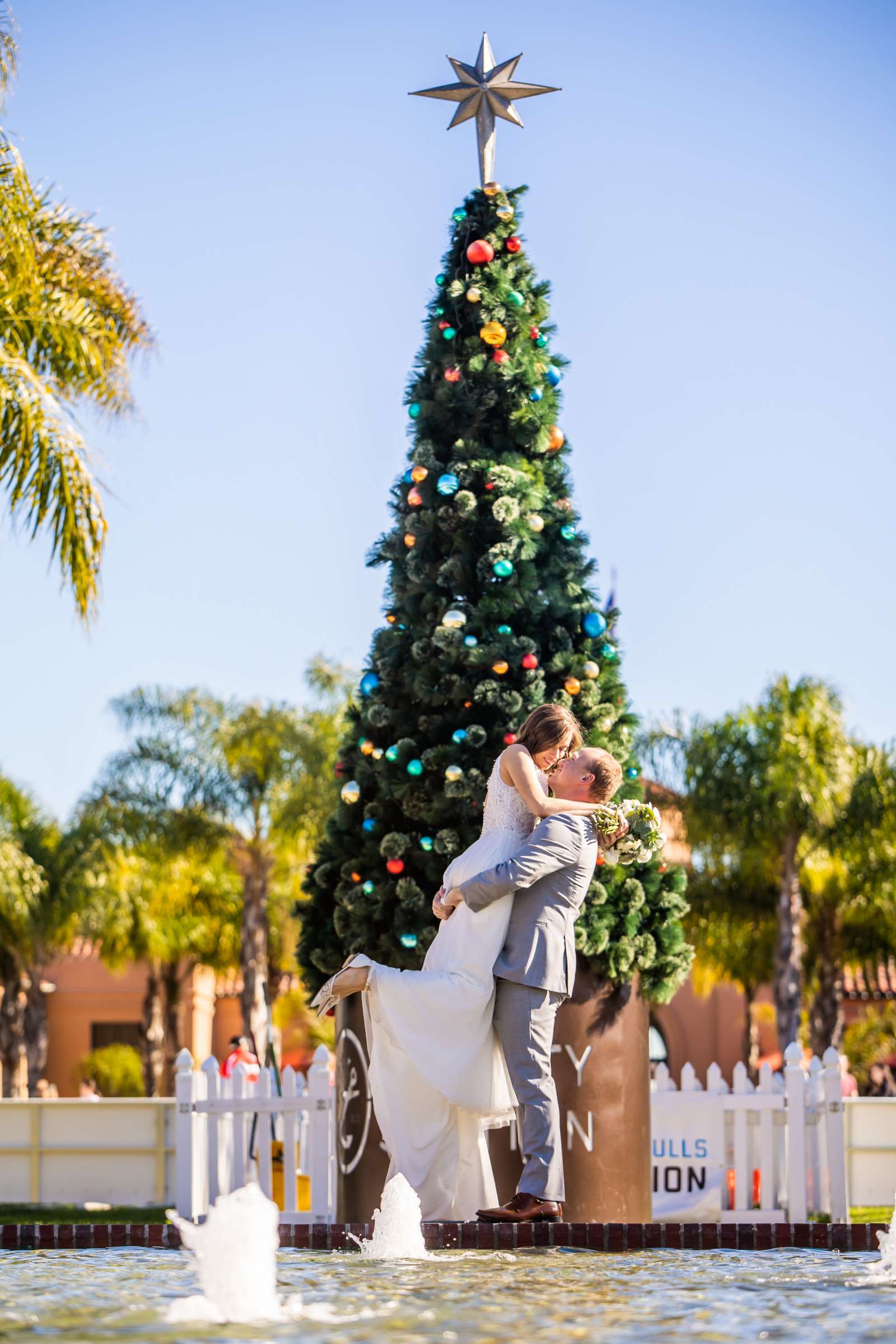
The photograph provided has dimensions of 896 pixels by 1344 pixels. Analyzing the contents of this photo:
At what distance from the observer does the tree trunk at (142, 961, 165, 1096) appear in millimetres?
34875

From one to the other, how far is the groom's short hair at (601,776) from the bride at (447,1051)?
0.64ft

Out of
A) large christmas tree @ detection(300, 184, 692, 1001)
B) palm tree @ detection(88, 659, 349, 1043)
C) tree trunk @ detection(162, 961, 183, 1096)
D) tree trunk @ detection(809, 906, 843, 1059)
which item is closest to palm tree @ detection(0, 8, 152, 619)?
large christmas tree @ detection(300, 184, 692, 1001)

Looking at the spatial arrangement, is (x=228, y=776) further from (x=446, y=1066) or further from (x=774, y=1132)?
(x=446, y=1066)

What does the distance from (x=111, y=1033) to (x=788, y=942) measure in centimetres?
2539

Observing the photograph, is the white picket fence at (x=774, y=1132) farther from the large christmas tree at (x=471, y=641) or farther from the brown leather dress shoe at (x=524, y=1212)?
the brown leather dress shoe at (x=524, y=1212)

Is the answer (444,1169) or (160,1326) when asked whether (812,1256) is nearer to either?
(444,1169)

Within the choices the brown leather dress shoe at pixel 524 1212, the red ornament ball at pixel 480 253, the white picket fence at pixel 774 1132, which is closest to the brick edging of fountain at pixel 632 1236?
the brown leather dress shoe at pixel 524 1212

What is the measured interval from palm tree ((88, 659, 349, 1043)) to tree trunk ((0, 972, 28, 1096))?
580 centimetres

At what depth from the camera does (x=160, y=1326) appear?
10.2ft

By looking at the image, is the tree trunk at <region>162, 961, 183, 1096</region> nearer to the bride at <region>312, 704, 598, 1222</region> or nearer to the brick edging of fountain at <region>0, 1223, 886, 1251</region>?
the bride at <region>312, 704, 598, 1222</region>

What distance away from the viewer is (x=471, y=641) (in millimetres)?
8594

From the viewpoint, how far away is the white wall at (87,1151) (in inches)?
570

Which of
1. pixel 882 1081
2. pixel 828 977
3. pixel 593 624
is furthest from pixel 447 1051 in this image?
pixel 882 1081

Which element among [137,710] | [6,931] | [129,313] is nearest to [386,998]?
[129,313]
